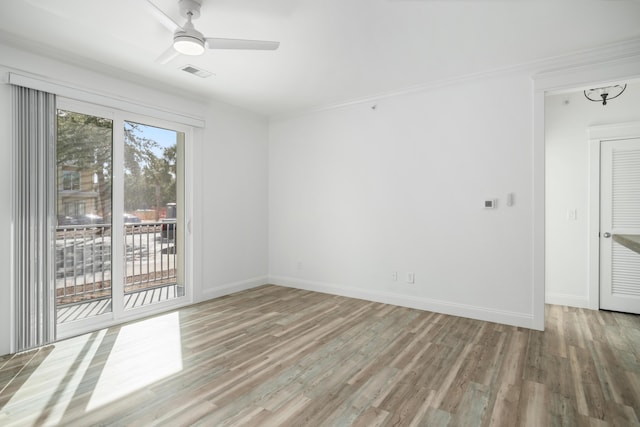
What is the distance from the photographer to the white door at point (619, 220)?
3.87m

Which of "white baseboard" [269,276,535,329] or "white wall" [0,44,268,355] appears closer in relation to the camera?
"white baseboard" [269,276,535,329]

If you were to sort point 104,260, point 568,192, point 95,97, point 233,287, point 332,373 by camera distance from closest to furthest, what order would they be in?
point 332,373, point 95,97, point 104,260, point 568,192, point 233,287

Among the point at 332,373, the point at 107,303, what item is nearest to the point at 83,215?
the point at 107,303

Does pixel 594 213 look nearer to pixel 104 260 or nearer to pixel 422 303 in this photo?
pixel 422 303

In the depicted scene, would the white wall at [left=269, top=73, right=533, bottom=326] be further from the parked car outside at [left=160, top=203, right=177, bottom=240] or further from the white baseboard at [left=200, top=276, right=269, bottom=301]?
the parked car outside at [left=160, top=203, right=177, bottom=240]

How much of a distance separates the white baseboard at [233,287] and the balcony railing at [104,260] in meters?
0.49

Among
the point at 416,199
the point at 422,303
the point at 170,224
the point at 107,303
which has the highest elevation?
the point at 416,199

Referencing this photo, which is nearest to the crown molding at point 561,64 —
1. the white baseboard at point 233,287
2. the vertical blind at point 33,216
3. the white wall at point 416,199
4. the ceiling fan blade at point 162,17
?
the white wall at point 416,199

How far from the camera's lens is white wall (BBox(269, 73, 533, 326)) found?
11.7 feet

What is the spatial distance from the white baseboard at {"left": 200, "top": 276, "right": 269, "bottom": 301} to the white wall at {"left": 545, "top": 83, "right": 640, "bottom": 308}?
412cm

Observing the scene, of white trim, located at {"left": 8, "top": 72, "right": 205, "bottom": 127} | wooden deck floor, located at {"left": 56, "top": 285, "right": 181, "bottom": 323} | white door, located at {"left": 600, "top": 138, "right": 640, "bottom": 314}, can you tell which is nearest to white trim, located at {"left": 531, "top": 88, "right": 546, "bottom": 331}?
white door, located at {"left": 600, "top": 138, "right": 640, "bottom": 314}

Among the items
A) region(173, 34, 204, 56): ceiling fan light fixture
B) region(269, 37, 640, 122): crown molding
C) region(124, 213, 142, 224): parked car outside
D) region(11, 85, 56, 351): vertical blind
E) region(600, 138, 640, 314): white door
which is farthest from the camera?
region(600, 138, 640, 314): white door

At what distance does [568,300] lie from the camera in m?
4.22

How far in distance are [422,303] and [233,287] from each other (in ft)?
8.85
